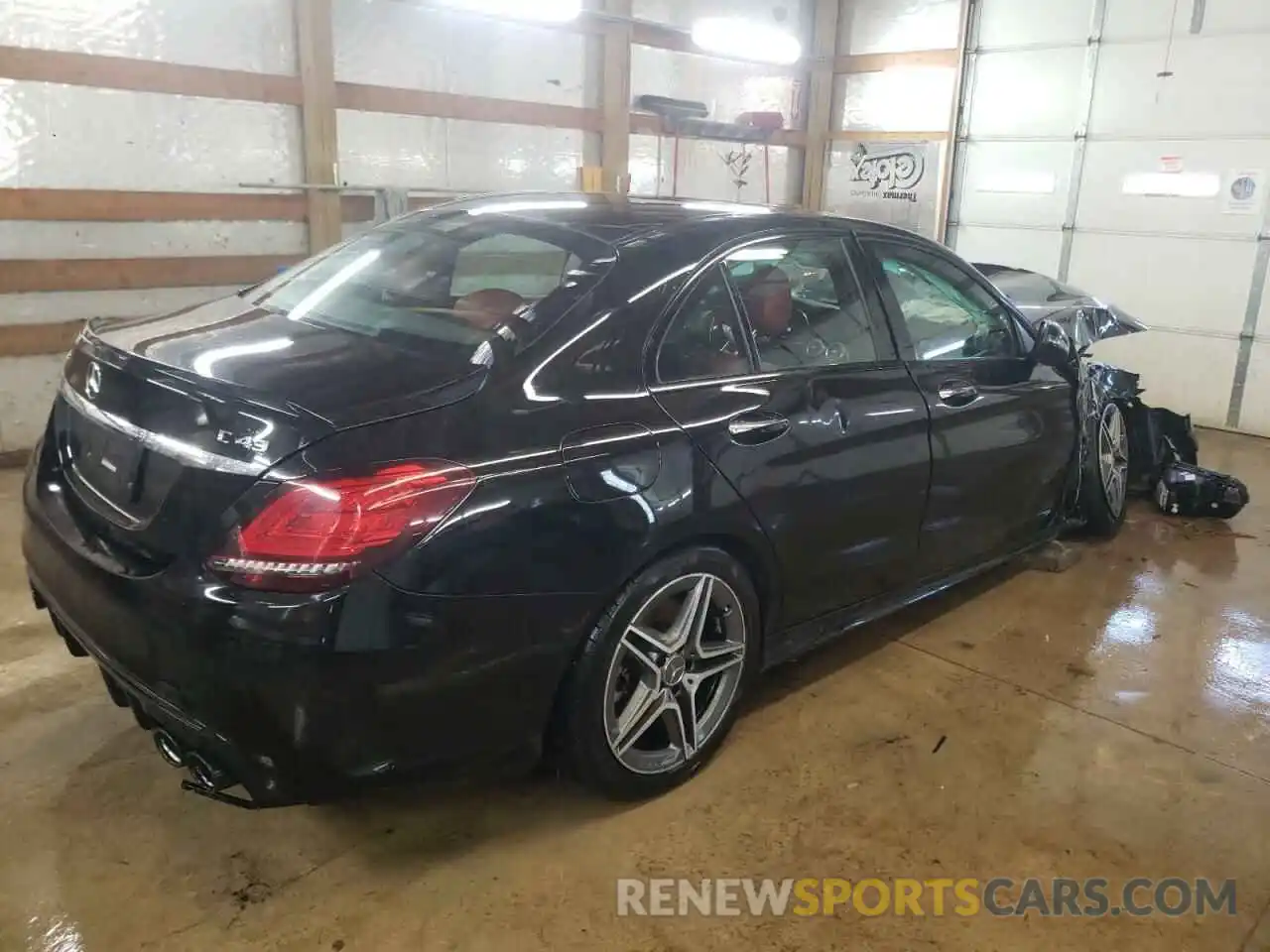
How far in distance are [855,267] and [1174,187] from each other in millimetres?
5658

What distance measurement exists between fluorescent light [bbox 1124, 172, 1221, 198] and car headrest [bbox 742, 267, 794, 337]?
5898mm

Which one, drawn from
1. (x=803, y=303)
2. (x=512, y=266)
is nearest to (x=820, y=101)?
(x=803, y=303)

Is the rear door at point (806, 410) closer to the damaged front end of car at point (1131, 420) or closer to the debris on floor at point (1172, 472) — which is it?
the damaged front end of car at point (1131, 420)

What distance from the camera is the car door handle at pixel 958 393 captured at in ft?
9.81

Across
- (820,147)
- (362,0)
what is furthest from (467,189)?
(820,147)

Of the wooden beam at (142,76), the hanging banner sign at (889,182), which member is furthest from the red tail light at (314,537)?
the hanging banner sign at (889,182)

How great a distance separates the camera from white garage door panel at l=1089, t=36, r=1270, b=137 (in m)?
6.73

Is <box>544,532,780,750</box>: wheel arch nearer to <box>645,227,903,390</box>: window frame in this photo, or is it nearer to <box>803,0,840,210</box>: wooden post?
<box>645,227,903,390</box>: window frame

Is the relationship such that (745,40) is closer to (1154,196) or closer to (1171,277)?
(1154,196)

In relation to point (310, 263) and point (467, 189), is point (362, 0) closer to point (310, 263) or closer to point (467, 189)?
point (467, 189)

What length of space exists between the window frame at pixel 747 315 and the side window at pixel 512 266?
0.87 feet

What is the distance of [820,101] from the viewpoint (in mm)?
9203

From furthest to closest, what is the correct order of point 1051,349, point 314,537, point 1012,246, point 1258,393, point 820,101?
point 820,101
point 1012,246
point 1258,393
point 1051,349
point 314,537

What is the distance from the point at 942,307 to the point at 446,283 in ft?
5.46
